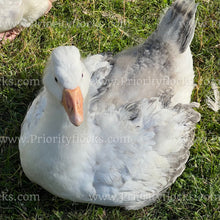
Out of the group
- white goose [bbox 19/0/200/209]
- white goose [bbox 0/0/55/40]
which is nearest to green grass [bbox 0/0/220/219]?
white goose [bbox 0/0/55/40]

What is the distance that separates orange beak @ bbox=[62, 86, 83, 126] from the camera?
2.72m

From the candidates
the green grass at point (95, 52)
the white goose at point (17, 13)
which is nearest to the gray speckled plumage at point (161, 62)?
the green grass at point (95, 52)

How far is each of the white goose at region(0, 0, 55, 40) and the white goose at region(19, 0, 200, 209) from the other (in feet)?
3.82

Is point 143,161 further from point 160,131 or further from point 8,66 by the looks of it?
point 8,66

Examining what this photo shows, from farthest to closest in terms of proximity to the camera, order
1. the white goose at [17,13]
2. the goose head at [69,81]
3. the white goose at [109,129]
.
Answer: the white goose at [17,13], the white goose at [109,129], the goose head at [69,81]

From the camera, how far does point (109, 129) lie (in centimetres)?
329

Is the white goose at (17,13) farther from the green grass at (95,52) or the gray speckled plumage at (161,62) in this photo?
the gray speckled plumage at (161,62)

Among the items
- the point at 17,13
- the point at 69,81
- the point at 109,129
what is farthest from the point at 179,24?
the point at 17,13

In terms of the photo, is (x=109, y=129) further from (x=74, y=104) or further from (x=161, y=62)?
(x=161, y=62)

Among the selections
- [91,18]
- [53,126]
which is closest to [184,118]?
[53,126]

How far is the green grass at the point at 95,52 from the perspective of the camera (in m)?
3.76

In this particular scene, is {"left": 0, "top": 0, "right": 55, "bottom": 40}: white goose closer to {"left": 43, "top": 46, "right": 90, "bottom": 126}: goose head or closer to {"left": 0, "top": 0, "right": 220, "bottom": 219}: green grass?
{"left": 0, "top": 0, "right": 220, "bottom": 219}: green grass

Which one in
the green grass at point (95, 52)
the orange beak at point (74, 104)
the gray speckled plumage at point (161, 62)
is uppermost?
the orange beak at point (74, 104)

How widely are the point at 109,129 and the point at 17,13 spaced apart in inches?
75.7
